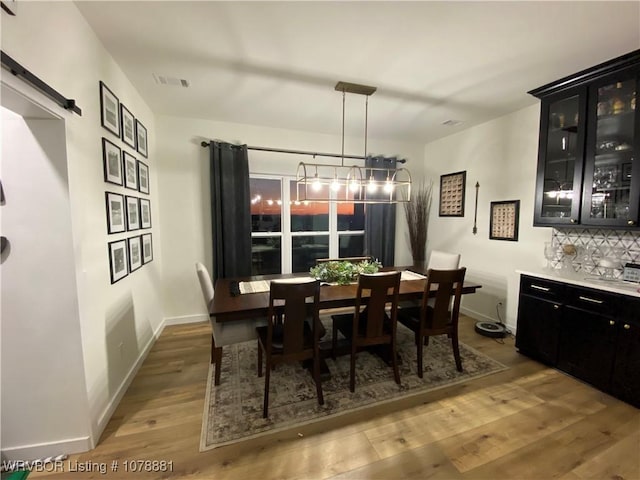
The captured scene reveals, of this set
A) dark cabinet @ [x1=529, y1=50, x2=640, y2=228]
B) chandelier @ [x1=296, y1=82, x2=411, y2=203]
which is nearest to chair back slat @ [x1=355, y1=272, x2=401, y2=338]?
chandelier @ [x1=296, y1=82, x2=411, y2=203]

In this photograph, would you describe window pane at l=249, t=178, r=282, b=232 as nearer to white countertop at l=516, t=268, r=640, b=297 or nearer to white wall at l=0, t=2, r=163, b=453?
white wall at l=0, t=2, r=163, b=453

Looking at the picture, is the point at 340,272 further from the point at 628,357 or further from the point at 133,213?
the point at 628,357

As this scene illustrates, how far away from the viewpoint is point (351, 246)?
4641 mm

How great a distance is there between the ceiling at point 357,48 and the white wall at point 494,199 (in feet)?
1.62

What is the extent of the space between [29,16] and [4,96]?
1.46 feet

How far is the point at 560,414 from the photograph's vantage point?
201 centimetres

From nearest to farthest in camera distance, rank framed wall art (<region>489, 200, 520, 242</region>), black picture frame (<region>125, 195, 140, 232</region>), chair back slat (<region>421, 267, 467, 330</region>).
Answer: chair back slat (<region>421, 267, 467, 330</region>), black picture frame (<region>125, 195, 140, 232</region>), framed wall art (<region>489, 200, 520, 242</region>)

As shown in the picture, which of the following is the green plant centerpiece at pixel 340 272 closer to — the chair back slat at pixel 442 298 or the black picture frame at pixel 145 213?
the chair back slat at pixel 442 298

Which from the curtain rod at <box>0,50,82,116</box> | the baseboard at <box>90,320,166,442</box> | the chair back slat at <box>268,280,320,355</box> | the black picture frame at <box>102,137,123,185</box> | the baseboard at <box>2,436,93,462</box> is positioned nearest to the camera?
the curtain rod at <box>0,50,82,116</box>

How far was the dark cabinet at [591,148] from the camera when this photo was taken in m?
2.16

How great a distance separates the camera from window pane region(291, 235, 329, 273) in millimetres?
4305

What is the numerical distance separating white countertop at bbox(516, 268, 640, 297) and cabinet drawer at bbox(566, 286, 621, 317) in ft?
0.16

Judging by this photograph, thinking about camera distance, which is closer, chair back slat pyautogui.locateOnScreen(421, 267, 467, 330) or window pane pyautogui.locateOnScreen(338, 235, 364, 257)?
chair back slat pyautogui.locateOnScreen(421, 267, 467, 330)

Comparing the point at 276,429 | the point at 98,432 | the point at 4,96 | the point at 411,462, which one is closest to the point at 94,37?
the point at 4,96
